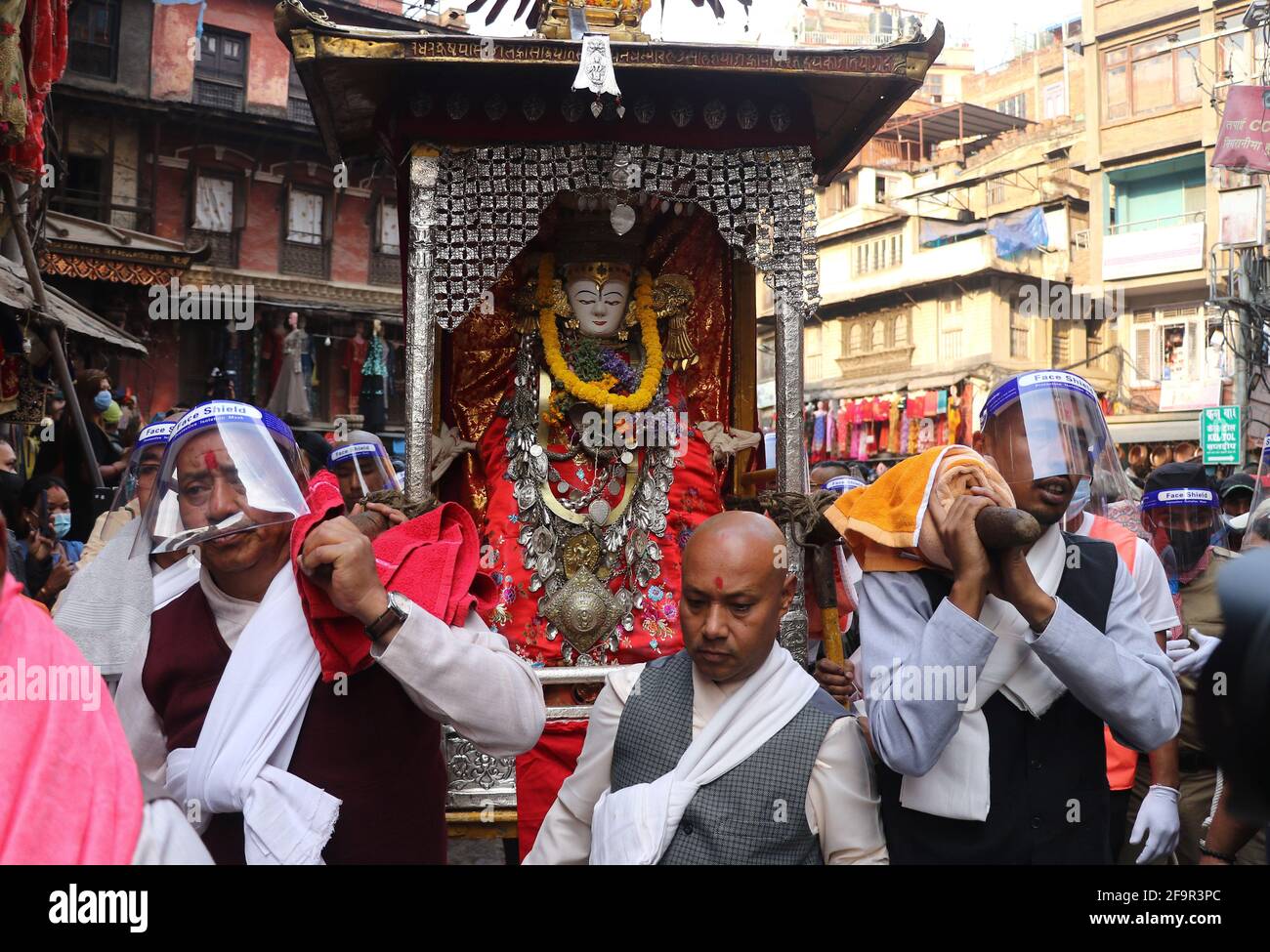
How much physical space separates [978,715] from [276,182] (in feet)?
80.9

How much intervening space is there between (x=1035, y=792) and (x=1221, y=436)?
17308mm

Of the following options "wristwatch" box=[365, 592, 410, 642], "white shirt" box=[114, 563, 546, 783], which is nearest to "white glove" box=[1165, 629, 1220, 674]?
"white shirt" box=[114, 563, 546, 783]

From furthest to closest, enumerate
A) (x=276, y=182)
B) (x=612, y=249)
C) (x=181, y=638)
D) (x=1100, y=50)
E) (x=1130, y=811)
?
(x=1100, y=50) → (x=276, y=182) → (x=612, y=249) → (x=1130, y=811) → (x=181, y=638)

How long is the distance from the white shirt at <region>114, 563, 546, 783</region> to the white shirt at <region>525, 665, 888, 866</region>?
152 mm

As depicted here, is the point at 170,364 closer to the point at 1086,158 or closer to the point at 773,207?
the point at 773,207

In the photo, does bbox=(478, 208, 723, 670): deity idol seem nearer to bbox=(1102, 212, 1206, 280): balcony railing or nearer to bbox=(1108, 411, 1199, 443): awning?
bbox=(1108, 411, 1199, 443): awning

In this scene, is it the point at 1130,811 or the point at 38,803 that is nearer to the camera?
the point at 38,803

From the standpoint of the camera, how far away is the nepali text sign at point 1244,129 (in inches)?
647

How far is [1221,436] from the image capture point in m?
17.5

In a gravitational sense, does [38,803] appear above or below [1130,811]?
above

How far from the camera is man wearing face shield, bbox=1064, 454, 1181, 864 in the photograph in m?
3.32

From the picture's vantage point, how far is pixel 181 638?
2.47 m

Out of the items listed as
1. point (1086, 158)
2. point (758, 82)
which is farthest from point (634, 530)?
point (1086, 158)
